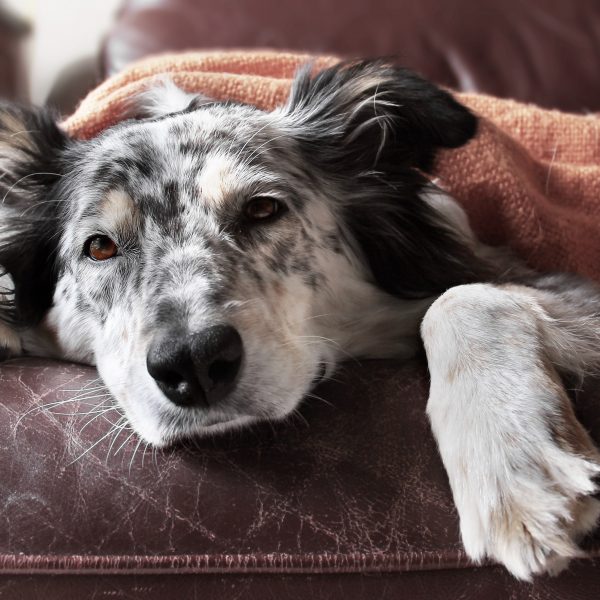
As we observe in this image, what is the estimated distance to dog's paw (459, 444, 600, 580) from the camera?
33.6 inches

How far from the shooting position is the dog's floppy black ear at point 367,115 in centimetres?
150

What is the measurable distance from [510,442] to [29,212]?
3.98 ft

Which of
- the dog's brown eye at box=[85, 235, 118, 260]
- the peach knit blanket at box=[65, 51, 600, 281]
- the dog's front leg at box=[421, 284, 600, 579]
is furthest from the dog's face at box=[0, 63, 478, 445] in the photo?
the dog's front leg at box=[421, 284, 600, 579]

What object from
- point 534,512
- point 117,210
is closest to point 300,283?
point 117,210

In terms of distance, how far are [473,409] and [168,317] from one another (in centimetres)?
47

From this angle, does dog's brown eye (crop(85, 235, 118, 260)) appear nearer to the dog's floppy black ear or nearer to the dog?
the dog

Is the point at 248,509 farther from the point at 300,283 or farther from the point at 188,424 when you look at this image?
the point at 300,283

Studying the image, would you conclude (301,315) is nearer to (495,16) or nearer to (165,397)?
(165,397)

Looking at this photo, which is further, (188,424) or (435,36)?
(435,36)

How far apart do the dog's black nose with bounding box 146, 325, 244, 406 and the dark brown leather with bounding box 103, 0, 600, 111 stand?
197 cm

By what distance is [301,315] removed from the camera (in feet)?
4.25

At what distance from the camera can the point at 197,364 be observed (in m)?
0.98

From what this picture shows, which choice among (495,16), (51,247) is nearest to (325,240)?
(51,247)

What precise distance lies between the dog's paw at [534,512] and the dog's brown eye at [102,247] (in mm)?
848
